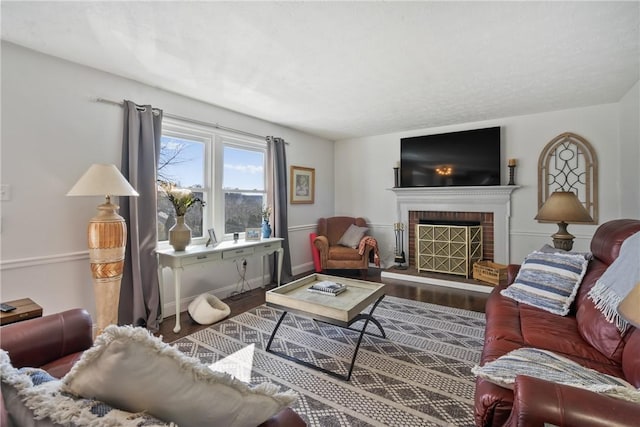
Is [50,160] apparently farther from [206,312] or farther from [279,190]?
[279,190]

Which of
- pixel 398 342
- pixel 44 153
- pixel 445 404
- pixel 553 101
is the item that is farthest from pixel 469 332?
pixel 44 153

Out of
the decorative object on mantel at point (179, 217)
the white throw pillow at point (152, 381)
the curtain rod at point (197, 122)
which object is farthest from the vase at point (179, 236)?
the white throw pillow at point (152, 381)

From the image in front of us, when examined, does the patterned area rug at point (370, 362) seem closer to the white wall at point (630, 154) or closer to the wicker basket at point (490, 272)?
the wicker basket at point (490, 272)

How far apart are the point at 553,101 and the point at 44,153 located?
5149 mm

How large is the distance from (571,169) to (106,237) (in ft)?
17.0

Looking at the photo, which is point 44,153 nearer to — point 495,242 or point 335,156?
point 335,156

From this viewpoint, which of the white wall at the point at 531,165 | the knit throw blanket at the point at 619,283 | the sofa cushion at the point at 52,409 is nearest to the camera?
the sofa cushion at the point at 52,409

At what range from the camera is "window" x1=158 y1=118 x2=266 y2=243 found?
3301 millimetres

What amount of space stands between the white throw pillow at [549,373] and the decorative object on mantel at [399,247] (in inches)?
136

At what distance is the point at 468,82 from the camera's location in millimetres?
3004

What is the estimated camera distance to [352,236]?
493cm

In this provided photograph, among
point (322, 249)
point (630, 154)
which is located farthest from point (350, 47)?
point (630, 154)

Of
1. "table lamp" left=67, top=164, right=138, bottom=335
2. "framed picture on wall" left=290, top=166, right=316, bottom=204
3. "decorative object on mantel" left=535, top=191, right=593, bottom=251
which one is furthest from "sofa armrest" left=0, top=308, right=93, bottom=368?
"decorative object on mantel" left=535, top=191, right=593, bottom=251

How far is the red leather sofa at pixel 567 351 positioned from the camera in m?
0.88
